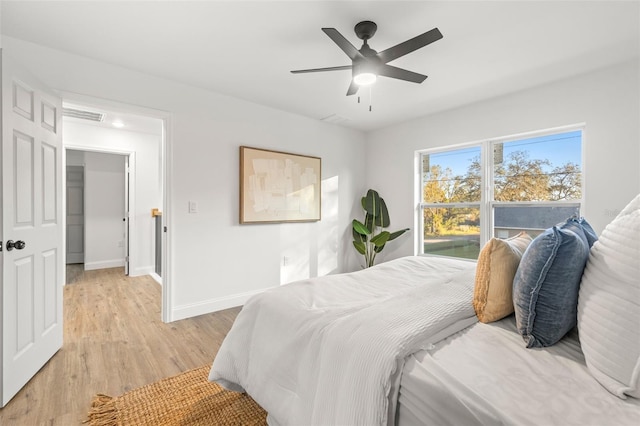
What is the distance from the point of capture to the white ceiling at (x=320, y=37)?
1885mm

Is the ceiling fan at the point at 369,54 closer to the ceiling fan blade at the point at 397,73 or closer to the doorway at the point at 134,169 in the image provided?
the ceiling fan blade at the point at 397,73

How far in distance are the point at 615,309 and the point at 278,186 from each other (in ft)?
10.6

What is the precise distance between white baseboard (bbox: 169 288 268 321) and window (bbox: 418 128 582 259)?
259 cm

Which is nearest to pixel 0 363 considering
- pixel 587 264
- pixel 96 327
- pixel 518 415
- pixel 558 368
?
pixel 96 327

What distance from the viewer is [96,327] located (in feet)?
8.98

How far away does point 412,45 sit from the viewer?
183cm

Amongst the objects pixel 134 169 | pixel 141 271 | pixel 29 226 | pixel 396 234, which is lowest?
pixel 141 271

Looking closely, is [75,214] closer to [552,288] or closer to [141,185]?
[141,185]

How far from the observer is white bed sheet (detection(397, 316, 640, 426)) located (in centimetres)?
73

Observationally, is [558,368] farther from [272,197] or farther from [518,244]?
[272,197]

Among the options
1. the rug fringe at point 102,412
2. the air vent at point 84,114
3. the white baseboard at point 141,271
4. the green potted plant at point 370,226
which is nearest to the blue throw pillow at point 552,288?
the rug fringe at point 102,412

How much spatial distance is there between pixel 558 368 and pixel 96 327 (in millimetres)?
3416

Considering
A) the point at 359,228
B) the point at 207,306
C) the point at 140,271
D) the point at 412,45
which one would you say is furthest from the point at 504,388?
the point at 140,271

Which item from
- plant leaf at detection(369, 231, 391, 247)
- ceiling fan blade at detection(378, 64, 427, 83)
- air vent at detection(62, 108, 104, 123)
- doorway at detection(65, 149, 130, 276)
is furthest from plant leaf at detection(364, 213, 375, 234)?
doorway at detection(65, 149, 130, 276)
